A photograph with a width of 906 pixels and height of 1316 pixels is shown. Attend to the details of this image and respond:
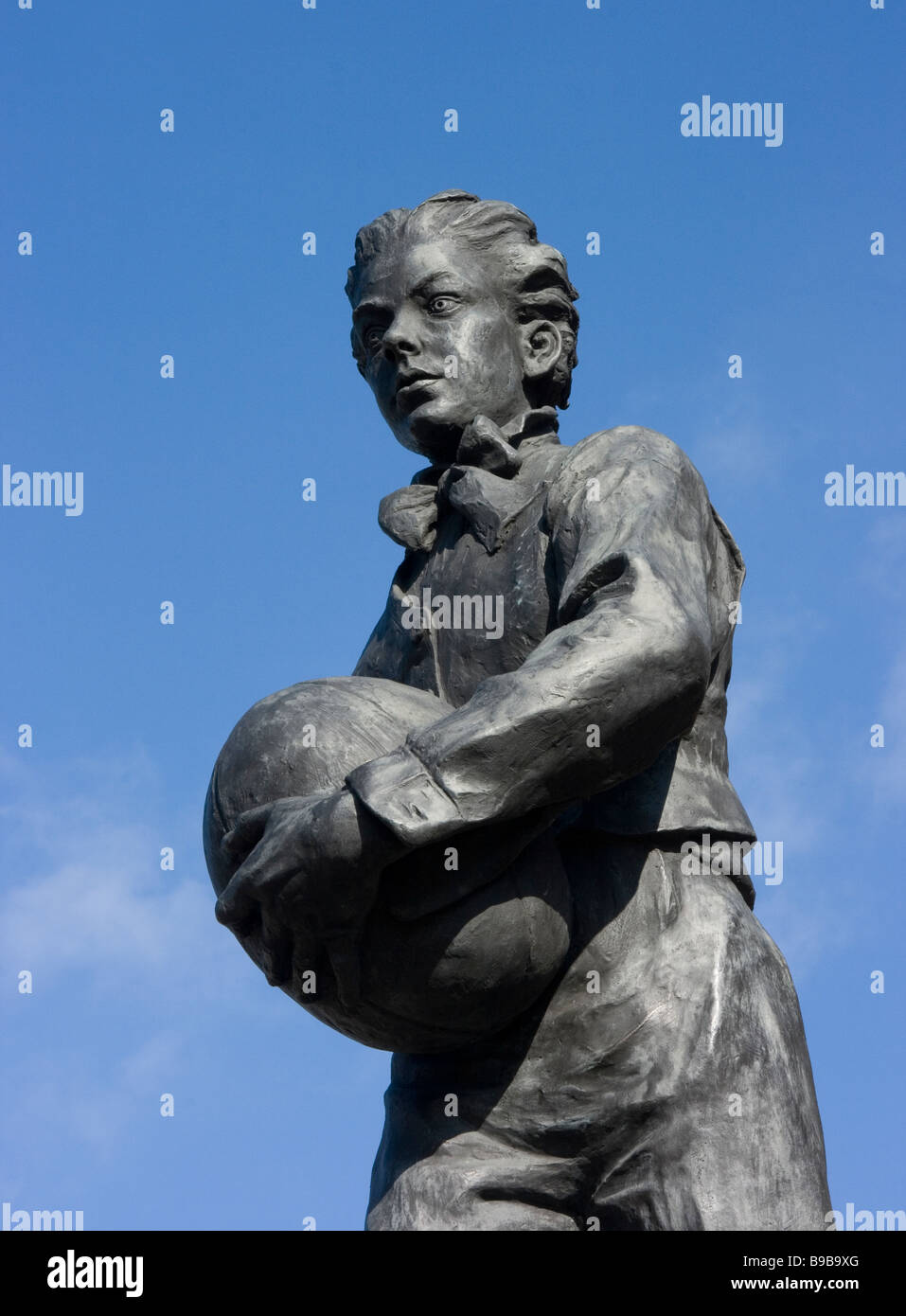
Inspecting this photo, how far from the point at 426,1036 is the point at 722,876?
105 cm

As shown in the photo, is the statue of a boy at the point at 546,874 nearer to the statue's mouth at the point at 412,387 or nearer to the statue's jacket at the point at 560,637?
the statue's jacket at the point at 560,637

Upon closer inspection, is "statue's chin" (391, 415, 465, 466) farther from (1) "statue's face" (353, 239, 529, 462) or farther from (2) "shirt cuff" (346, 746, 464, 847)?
(2) "shirt cuff" (346, 746, 464, 847)

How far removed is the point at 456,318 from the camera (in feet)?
25.0

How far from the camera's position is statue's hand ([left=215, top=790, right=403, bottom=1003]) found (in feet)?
20.0

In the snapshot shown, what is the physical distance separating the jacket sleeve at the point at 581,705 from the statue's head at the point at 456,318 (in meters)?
1.05

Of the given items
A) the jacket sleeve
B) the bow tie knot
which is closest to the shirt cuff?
the jacket sleeve

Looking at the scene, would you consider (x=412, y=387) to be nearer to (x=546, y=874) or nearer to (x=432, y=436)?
(x=432, y=436)

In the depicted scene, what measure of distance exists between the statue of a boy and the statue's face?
24 centimetres

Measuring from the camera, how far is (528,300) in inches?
307

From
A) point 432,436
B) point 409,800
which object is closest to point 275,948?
point 409,800

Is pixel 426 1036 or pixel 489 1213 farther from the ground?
pixel 426 1036
